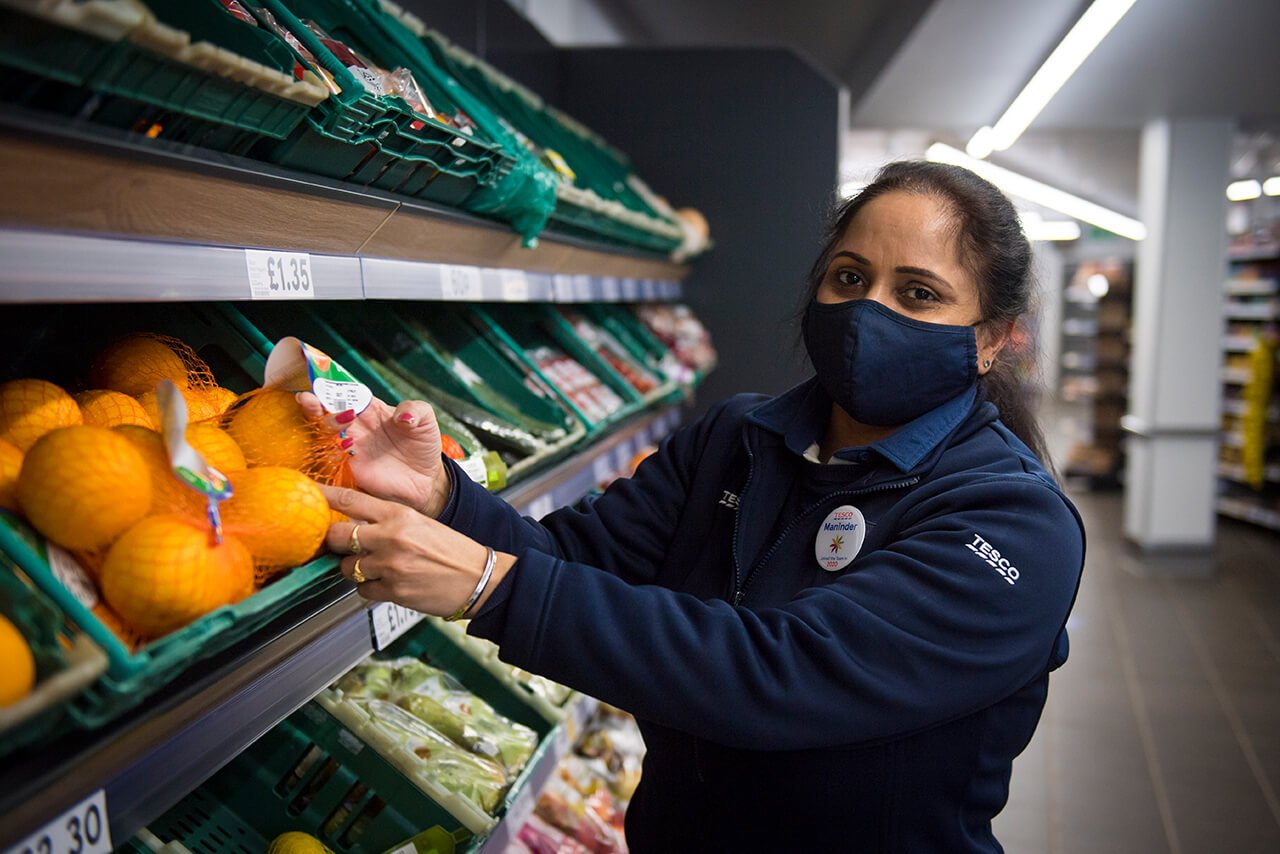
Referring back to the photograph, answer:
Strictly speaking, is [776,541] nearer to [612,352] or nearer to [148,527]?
[148,527]

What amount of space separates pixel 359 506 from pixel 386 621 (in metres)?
0.38

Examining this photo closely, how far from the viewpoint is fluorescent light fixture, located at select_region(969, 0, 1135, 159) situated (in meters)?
4.66

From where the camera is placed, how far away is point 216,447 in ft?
3.84

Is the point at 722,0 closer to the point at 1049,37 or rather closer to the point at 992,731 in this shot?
the point at 1049,37

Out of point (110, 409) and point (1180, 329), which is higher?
point (110, 409)

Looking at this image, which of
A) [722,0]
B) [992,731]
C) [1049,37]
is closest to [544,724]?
[992,731]

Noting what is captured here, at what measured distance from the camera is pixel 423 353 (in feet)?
6.98

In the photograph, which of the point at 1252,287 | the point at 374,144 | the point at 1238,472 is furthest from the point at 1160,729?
the point at 1252,287

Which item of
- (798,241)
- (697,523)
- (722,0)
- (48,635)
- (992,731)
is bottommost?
(992,731)

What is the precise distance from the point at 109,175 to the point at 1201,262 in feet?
24.9

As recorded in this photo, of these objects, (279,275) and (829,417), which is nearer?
(279,275)

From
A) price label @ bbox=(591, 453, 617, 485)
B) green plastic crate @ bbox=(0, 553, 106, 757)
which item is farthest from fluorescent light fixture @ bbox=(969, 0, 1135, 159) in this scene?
green plastic crate @ bbox=(0, 553, 106, 757)

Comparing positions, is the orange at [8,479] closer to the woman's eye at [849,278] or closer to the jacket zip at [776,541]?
the jacket zip at [776,541]

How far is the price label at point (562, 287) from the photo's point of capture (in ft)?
8.49
